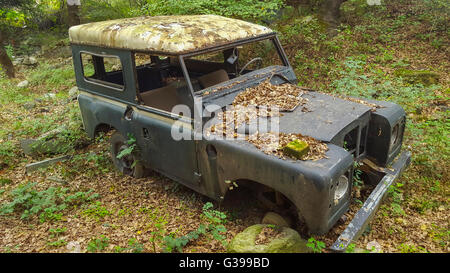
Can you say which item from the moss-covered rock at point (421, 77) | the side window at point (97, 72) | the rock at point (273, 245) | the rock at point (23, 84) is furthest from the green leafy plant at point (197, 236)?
the rock at point (23, 84)

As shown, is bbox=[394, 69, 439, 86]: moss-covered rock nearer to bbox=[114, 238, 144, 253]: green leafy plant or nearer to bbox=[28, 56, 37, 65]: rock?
bbox=[114, 238, 144, 253]: green leafy plant

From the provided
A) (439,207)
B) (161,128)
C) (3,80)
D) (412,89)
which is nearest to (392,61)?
(412,89)

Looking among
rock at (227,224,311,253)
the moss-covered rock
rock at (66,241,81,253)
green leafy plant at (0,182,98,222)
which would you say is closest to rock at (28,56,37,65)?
green leafy plant at (0,182,98,222)

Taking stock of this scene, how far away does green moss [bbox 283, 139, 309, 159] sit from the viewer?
2.83 metres

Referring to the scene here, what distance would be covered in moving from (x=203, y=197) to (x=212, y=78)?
1.66 m

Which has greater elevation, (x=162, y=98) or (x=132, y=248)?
(x=162, y=98)

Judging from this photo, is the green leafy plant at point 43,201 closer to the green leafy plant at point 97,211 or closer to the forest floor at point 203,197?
the forest floor at point 203,197

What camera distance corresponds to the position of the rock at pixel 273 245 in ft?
9.48

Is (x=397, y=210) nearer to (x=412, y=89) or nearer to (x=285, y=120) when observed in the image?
(x=285, y=120)

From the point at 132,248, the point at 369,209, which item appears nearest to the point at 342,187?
the point at 369,209

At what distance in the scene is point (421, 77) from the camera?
22.4 feet

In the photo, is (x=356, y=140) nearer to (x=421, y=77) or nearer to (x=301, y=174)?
(x=301, y=174)

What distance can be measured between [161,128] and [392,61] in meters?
6.34

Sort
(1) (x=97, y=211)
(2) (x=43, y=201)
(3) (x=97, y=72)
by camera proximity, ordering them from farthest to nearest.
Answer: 1. (3) (x=97, y=72)
2. (2) (x=43, y=201)
3. (1) (x=97, y=211)
